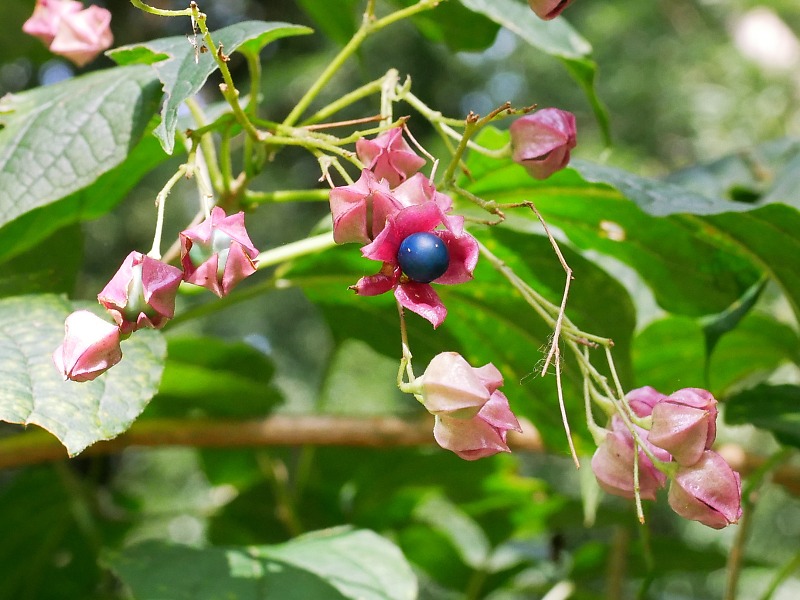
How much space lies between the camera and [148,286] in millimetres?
432

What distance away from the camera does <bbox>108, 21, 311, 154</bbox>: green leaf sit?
0.49m

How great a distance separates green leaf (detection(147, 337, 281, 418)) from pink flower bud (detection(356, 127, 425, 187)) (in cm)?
47

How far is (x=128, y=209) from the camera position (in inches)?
74.5

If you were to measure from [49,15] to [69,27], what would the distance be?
0.02m

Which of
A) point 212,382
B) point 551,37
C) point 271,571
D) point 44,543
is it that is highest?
point 551,37

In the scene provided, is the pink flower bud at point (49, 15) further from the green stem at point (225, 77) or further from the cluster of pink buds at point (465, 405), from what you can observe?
the cluster of pink buds at point (465, 405)

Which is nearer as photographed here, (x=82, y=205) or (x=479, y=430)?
(x=479, y=430)

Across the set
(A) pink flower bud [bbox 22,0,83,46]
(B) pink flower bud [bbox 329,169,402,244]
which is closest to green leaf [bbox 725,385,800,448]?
(B) pink flower bud [bbox 329,169,402,244]

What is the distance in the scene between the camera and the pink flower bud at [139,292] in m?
0.43

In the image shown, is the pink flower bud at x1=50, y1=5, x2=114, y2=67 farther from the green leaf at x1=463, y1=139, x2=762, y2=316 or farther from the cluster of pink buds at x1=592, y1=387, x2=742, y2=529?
the cluster of pink buds at x1=592, y1=387, x2=742, y2=529

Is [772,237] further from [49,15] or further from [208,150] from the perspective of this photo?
[49,15]

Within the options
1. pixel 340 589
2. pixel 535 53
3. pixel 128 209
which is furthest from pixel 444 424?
pixel 535 53

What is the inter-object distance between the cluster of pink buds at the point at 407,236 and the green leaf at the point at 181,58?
0.35 feet

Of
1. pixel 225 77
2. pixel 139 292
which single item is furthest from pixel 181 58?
pixel 139 292
